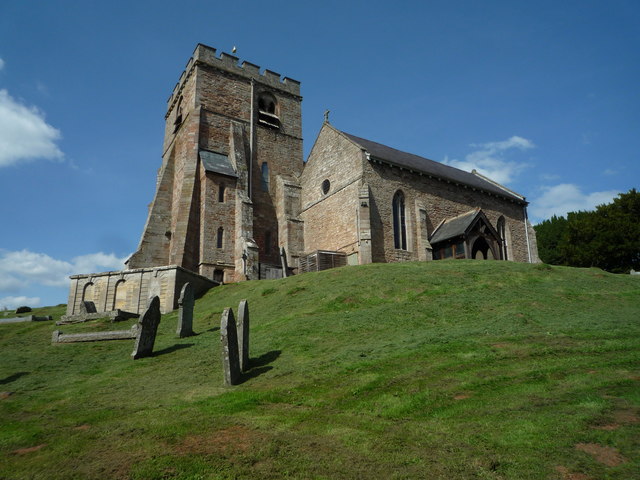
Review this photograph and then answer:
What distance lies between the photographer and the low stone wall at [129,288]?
2170 centimetres

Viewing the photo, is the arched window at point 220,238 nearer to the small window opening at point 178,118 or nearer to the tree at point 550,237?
the small window opening at point 178,118

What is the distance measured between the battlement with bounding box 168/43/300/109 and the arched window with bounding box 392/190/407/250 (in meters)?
16.1

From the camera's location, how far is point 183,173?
106 ft

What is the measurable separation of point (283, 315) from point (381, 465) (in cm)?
1044

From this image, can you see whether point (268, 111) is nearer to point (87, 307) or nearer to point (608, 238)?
point (87, 307)

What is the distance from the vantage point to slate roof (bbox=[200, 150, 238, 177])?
3175cm

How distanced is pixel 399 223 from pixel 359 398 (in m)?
22.6

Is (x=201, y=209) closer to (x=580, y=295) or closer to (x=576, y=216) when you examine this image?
(x=580, y=295)

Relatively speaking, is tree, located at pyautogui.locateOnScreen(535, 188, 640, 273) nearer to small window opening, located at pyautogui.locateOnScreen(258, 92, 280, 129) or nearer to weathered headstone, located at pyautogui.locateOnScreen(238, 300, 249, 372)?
small window opening, located at pyautogui.locateOnScreen(258, 92, 280, 129)

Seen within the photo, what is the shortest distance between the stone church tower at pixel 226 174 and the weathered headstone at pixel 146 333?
15.6 meters

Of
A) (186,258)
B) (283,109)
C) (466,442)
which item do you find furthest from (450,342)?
(283,109)

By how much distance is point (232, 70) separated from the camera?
121 ft

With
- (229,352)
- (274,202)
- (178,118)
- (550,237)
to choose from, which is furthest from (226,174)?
(550,237)

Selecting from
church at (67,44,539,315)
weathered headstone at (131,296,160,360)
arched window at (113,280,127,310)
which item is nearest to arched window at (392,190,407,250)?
church at (67,44,539,315)
